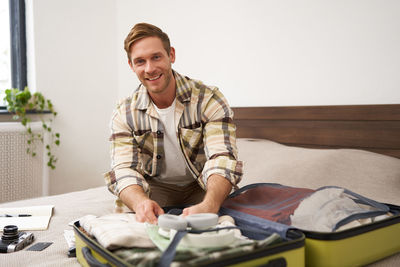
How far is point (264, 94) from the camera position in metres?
2.17

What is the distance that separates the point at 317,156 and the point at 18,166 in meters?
2.01

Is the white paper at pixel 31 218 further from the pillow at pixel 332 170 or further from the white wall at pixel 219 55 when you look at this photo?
the white wall at pixel 219 55

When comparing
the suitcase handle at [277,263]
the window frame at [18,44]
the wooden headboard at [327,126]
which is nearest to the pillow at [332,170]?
the wooden headboard at [327,126]

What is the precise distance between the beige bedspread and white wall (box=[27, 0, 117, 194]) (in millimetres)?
1305

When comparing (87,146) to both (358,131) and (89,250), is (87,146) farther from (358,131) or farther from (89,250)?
(89,250)

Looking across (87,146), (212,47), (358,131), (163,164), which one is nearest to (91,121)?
(87,146)

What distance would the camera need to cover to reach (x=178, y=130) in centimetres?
140

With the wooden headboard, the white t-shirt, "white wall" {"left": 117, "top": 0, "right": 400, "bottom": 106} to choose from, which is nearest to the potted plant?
"white wall" {"left": 117, "top": 0, "right": 400, "bottom": 106}

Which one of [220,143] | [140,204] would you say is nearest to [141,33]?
[220,143]

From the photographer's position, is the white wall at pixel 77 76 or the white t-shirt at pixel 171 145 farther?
the white wall at pixel 77 76

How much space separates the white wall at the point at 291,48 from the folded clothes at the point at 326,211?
0.84 metres

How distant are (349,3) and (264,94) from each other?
0.63 m

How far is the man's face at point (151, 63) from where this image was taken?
1.33 metres

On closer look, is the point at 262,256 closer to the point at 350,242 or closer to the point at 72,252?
the point at 350,242
